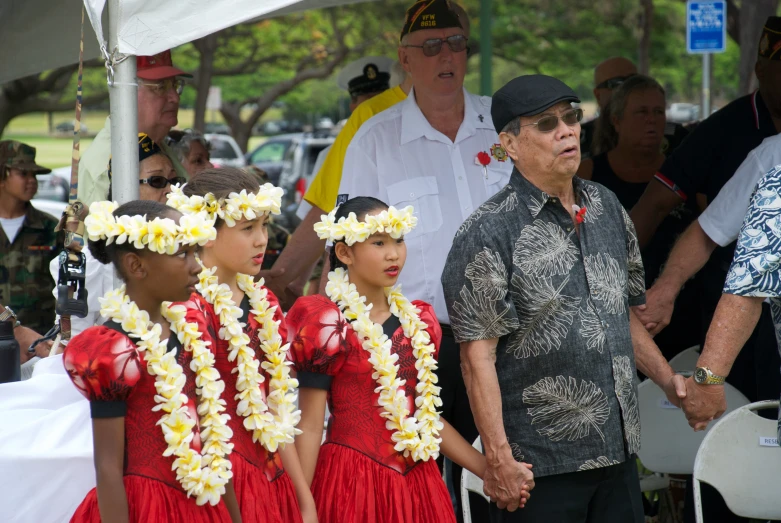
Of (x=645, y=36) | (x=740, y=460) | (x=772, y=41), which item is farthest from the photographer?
(x=645, y=36)

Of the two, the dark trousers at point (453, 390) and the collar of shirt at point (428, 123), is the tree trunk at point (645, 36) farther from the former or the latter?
the dark trousers at point (453, 390)

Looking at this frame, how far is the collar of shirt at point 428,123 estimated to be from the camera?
4.12 meters

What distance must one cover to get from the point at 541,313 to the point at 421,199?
3.81 feet

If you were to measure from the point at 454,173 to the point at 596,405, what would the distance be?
141 centimetres

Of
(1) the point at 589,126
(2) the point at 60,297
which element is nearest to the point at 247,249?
(2) the point at 60,297

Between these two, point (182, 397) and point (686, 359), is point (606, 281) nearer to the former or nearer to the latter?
point (182, 397)

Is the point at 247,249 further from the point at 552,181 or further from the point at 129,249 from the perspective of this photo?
the point at 552,181

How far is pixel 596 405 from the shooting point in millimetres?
2979

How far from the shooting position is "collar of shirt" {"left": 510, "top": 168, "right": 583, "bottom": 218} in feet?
9.91

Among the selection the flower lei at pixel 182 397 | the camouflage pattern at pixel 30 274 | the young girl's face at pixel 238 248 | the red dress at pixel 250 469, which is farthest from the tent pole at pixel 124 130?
the camouflage pattern at pixel 30 274

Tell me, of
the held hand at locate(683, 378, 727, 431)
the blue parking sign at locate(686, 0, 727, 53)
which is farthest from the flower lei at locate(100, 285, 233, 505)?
the blue parking sign at locate(686, 0, 727, 53)

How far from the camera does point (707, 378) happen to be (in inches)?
126

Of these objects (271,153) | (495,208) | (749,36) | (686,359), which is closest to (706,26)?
(749,36)

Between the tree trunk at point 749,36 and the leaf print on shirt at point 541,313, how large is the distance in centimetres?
820
